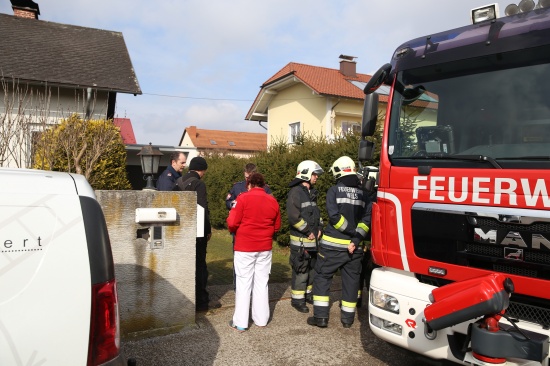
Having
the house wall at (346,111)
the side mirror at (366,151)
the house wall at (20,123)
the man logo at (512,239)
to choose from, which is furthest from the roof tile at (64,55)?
the man logo at (512,239)

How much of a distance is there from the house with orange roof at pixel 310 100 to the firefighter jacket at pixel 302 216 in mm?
11823

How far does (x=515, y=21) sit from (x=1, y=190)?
143 inches

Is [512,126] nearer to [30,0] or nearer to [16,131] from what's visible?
[16,131]

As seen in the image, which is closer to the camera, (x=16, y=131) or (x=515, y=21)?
(x=515, y=21)

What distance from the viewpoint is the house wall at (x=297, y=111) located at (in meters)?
19.9

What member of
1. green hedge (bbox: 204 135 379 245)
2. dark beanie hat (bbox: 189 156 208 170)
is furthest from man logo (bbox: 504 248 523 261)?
green hedge (bbox: 204 135 379 245)

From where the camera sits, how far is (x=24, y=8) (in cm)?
1575

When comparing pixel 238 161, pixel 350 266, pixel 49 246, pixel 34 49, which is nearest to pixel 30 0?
pixel 34 49

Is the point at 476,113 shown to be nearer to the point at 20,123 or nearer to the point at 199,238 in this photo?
the point at 199,238

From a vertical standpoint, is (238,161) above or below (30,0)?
below

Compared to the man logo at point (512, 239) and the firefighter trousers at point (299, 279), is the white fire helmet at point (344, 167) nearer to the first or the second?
the firefighter trousers at point (299, 279)

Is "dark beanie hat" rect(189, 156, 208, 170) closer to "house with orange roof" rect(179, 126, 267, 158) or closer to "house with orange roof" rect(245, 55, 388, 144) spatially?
"house with orange roof" rect(245, 55, 388, 144)

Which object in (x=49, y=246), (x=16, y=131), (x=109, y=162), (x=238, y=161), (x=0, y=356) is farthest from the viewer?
(x=238, y=161)

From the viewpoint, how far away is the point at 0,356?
1.79 m
